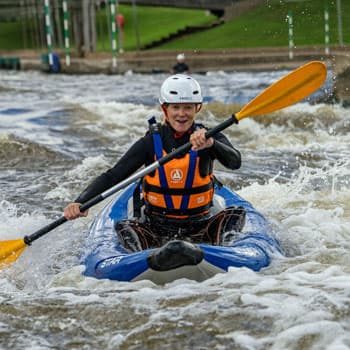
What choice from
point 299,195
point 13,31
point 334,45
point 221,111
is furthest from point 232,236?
point 13,31

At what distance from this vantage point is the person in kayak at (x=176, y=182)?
4.90m

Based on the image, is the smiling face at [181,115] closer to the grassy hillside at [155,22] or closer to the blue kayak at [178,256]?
the blue kayak at [178,256]

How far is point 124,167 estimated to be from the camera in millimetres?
5035

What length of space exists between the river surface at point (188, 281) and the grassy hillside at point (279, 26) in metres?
4.84

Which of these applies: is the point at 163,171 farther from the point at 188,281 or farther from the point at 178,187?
the point at 188,281

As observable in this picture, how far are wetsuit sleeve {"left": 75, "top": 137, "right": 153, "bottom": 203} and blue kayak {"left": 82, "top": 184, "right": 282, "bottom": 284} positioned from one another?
27 centimetres

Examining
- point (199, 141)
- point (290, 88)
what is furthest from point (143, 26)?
point (199, 141)

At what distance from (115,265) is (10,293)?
66 centimetres

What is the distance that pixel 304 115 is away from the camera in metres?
11.5

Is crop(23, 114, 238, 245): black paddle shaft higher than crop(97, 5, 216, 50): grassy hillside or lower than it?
lower

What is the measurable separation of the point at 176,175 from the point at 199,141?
34 cm

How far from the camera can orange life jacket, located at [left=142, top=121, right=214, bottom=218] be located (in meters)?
4.91

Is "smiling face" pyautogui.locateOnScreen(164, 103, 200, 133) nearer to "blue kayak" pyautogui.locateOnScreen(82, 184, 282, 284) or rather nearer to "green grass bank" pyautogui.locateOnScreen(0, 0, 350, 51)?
"blue kayak" pyautogui.locateOnScreen(82, 184, 282, 284)

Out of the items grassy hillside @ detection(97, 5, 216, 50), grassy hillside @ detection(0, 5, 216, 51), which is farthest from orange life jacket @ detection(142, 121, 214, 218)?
grassy hillside @ detection(0, 5, 216, 51)
